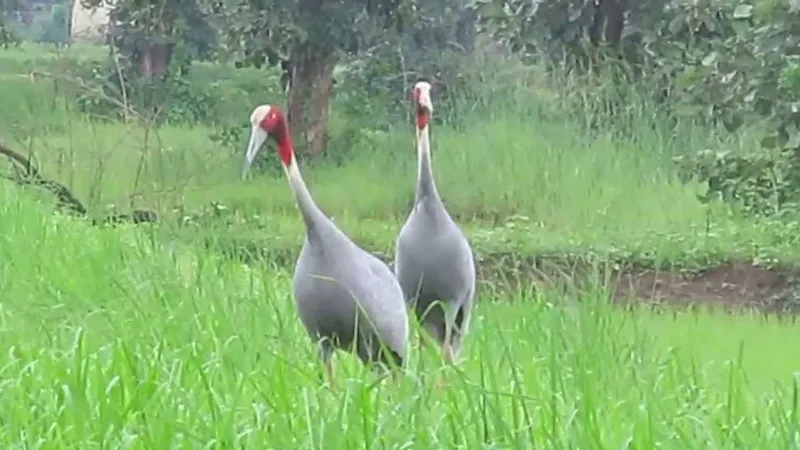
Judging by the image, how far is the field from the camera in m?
3.56

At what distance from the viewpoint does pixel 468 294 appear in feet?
17.8

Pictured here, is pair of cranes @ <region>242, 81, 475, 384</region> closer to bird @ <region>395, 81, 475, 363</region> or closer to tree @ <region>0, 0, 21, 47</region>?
bird @ <region>395, 81, 475, 363</region>

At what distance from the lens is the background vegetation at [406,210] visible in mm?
3715

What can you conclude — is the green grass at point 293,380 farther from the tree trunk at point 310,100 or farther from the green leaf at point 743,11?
the tree trunk at point 310,100

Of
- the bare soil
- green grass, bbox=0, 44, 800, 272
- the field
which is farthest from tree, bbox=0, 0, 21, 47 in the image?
the bare soil

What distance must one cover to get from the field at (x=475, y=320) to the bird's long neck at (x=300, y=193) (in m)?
0.37

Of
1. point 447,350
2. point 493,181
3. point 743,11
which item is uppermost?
point 743,11

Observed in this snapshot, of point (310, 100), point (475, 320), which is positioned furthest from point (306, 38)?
point (475, 320)

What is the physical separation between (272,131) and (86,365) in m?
1.13

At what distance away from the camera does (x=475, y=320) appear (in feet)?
19.1

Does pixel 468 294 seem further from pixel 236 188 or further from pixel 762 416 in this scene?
pixel 236 188

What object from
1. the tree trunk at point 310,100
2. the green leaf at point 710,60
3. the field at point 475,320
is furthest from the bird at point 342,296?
the tree trunk at point 310,100

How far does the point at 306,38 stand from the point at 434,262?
8.58 metres

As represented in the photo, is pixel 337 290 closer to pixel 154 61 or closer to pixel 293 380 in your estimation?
pixel 293 380
